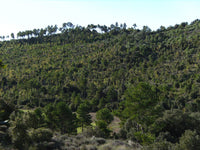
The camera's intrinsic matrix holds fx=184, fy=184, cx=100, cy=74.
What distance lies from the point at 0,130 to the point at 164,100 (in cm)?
4954

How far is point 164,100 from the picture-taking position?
59125 millimetres

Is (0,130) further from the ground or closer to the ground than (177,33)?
closer to the ground

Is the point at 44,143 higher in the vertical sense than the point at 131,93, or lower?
lower

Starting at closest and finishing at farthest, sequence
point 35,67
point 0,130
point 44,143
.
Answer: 1. point 44,143
2. point 0,130
3. point 35,67

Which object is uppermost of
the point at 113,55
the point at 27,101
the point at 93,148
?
the point at 113,55

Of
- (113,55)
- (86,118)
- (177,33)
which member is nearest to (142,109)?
(86,118)

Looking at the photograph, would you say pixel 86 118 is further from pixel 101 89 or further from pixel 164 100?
pixel 101 89

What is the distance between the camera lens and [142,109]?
22000 mm

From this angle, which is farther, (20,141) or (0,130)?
(0,130)

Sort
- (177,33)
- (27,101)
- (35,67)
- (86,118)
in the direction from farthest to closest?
(177,33)
(35,67)
(27,101)
(86,118)

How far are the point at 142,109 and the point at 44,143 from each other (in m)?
11.6

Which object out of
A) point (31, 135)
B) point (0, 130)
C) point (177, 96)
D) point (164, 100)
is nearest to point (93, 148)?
point (31, 135)

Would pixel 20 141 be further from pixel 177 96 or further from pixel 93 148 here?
pixel 177 96

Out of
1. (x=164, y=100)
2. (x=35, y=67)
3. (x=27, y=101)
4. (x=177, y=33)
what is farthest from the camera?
(x=177, y=33)
